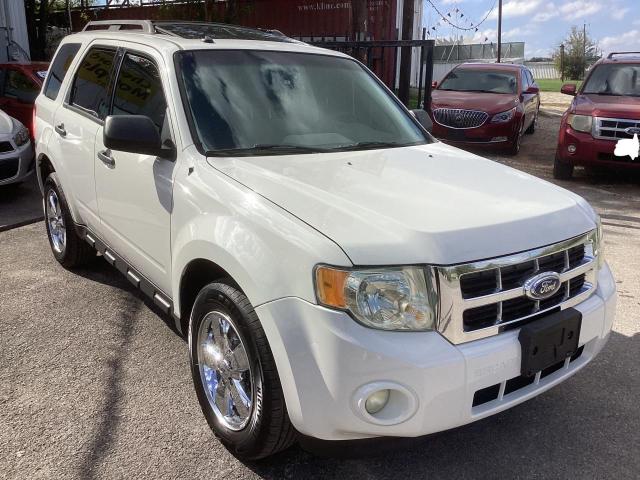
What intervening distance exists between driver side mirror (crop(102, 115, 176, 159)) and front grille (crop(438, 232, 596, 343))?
5.11 feet

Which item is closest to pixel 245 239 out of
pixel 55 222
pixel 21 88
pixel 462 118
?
pixel 55 222

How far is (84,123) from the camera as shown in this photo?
406cm

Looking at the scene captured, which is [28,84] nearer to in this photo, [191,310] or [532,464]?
[191,310]

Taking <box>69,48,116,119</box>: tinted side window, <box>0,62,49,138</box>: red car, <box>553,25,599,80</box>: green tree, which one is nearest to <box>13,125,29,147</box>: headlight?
<box>0,62,49,138</box>: red car

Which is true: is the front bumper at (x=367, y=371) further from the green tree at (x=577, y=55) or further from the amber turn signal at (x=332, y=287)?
the green tree at (x=577, y=55)

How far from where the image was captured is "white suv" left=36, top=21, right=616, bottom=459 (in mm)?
2121

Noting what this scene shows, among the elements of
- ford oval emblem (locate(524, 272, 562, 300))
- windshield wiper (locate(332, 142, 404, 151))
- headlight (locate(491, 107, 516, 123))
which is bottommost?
headlight (locate(491, 107, 516, 123))

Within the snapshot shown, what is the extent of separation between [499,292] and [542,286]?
0.23 meters

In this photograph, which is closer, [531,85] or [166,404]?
[166,404]

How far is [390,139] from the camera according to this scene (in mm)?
3570

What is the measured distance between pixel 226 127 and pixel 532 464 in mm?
2113

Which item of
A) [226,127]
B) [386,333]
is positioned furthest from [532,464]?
[226,127]

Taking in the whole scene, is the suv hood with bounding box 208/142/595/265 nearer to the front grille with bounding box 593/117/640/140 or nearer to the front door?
the front door

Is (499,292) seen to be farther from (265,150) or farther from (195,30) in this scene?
(195,30)
